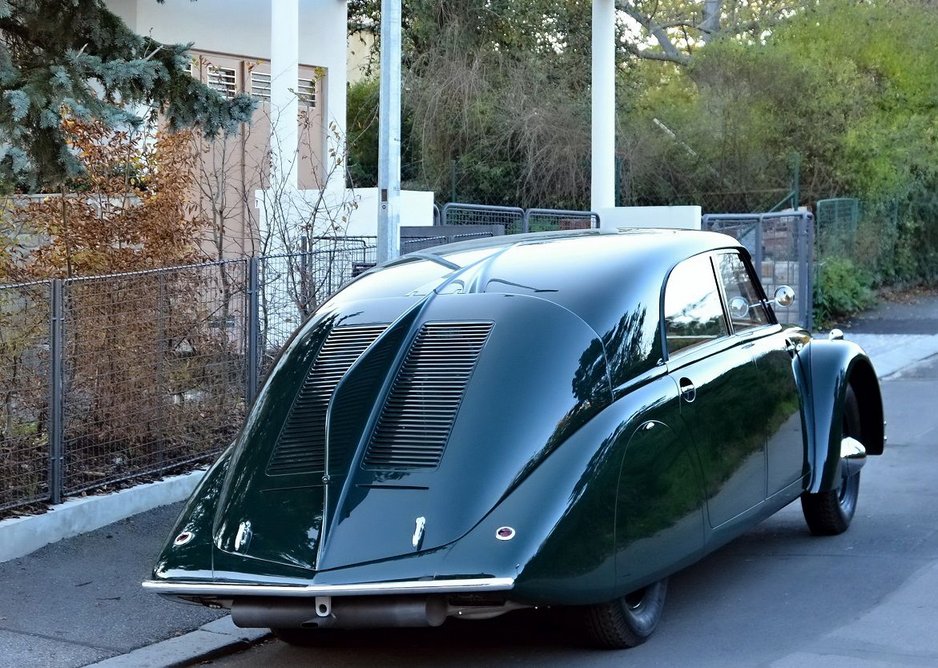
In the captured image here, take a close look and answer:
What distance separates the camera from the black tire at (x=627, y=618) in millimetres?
5512

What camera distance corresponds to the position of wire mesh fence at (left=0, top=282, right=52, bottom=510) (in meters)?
7.62

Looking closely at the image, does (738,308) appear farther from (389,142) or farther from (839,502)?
(389,142)

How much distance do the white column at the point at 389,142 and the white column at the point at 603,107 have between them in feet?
34.9

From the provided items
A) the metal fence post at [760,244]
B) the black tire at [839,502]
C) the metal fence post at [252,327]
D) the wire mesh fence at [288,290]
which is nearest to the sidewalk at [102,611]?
the metal fence post at [252,327]

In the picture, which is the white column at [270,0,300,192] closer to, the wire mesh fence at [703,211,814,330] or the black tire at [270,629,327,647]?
the wire mesh fence at [703,211,814,330]

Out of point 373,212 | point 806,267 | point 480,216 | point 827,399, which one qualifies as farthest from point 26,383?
point 806,267

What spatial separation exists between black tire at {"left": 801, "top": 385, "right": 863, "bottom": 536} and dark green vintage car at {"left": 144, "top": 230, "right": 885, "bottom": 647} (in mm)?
1072

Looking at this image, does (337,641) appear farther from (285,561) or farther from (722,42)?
(722,42)

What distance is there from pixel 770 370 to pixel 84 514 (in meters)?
4.07

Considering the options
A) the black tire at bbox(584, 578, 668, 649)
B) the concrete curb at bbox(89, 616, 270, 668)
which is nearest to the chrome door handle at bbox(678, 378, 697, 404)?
the black tire at bbox(584, 578, 668, 649)

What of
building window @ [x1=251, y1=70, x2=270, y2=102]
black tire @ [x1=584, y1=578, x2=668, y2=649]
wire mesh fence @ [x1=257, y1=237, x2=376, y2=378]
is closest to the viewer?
black tire @ [x1=584, y1=578, x2=668, y2=649]

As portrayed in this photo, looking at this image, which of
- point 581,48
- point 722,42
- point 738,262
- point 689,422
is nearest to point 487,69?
point 581,48

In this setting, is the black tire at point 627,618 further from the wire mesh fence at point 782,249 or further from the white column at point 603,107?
the white column at point 603,107

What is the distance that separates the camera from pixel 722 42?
23234 millimetres
